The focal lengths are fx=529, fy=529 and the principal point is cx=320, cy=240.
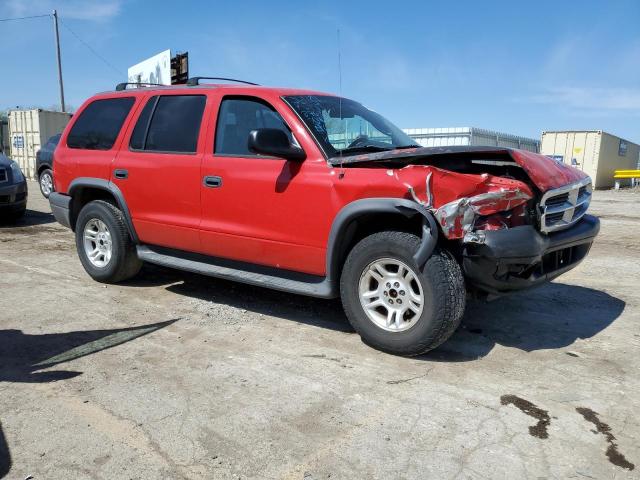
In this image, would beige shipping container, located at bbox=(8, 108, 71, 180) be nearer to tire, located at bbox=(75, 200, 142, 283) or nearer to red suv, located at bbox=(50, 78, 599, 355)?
tire, located at bbox=(75, 200, 142, 283)

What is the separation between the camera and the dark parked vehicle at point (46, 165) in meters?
13.1

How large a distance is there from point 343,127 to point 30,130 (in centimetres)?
1983

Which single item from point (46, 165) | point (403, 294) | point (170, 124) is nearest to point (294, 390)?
point (403, 294)

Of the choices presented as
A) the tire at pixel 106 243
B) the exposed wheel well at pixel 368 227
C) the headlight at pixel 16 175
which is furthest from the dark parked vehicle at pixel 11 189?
the exposed wheel well at pixel 368 227

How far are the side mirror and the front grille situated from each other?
1.70 m

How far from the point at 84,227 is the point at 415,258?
3.71 metres

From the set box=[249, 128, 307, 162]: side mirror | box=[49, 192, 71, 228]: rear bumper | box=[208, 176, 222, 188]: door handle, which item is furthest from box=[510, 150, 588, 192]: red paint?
box=[49, 192, 71, 228]: rear bumper

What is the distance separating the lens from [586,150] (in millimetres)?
24344

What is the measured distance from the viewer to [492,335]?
396 centimetres

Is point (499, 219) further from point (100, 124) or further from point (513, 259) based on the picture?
point (100, 124)

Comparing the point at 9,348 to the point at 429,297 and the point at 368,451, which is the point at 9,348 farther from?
the point at 429,297

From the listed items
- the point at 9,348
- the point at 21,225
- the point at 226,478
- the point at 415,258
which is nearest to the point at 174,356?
the point at 9,348

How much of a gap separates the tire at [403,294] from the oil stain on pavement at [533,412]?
556 millimetres

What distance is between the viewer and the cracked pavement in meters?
2.37
